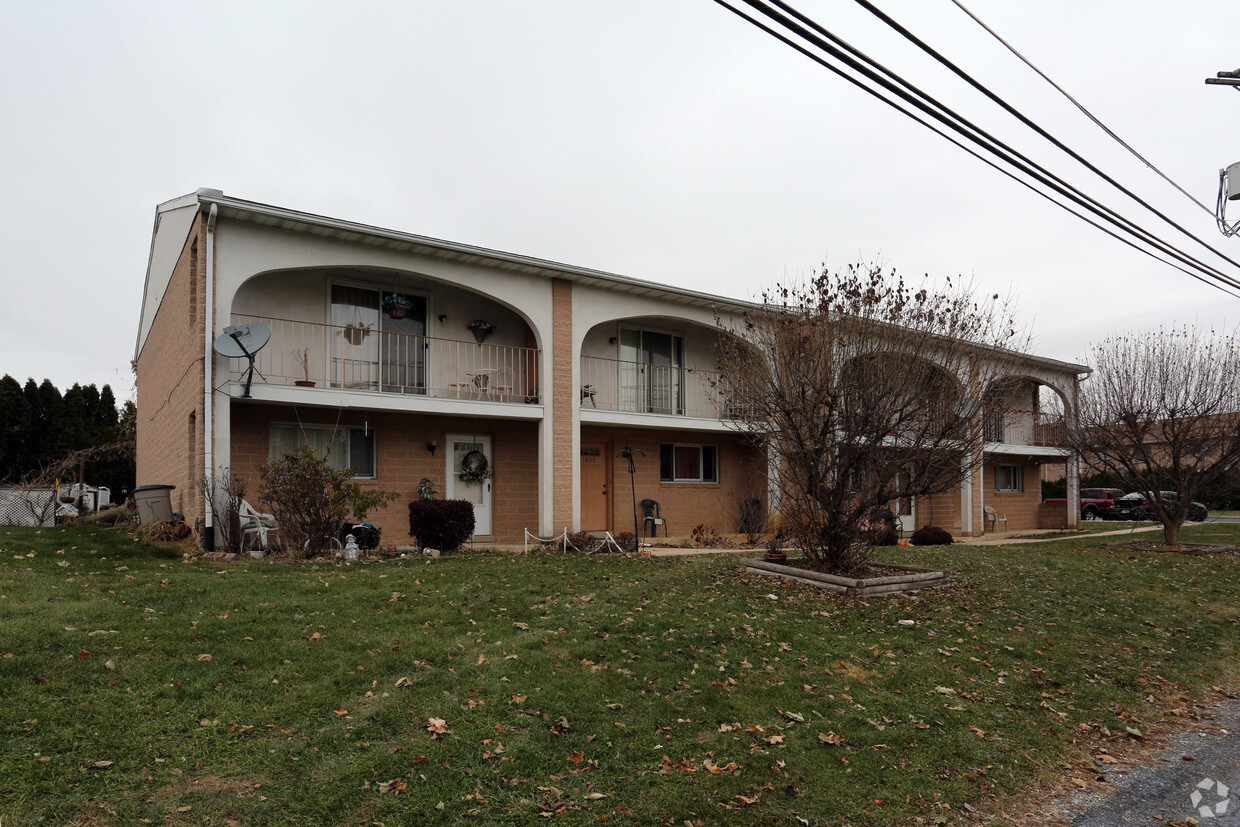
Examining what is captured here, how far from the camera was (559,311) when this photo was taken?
14.4 metres

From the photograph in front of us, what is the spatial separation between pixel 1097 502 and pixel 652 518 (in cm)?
2497

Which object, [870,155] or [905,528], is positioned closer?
[870,155]

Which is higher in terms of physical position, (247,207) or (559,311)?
(247,207)

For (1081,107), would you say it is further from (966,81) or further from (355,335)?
(355,335)

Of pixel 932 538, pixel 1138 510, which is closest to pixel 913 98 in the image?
pixel 932 538

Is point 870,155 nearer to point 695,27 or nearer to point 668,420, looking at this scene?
point 695,27

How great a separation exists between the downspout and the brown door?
785cm

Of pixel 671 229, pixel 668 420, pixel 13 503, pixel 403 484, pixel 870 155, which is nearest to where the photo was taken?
pixel 870 155

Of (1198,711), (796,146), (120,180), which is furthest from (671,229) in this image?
(1198,711)

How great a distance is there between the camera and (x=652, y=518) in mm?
17031

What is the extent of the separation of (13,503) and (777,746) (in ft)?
69.2

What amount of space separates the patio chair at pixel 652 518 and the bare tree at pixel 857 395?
737cm

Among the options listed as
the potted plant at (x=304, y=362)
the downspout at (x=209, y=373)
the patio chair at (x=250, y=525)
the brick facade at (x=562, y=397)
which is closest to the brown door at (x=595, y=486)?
the brick facade at (x=562, y=397)

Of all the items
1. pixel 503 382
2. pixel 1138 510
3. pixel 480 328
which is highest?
pixel 480 328
